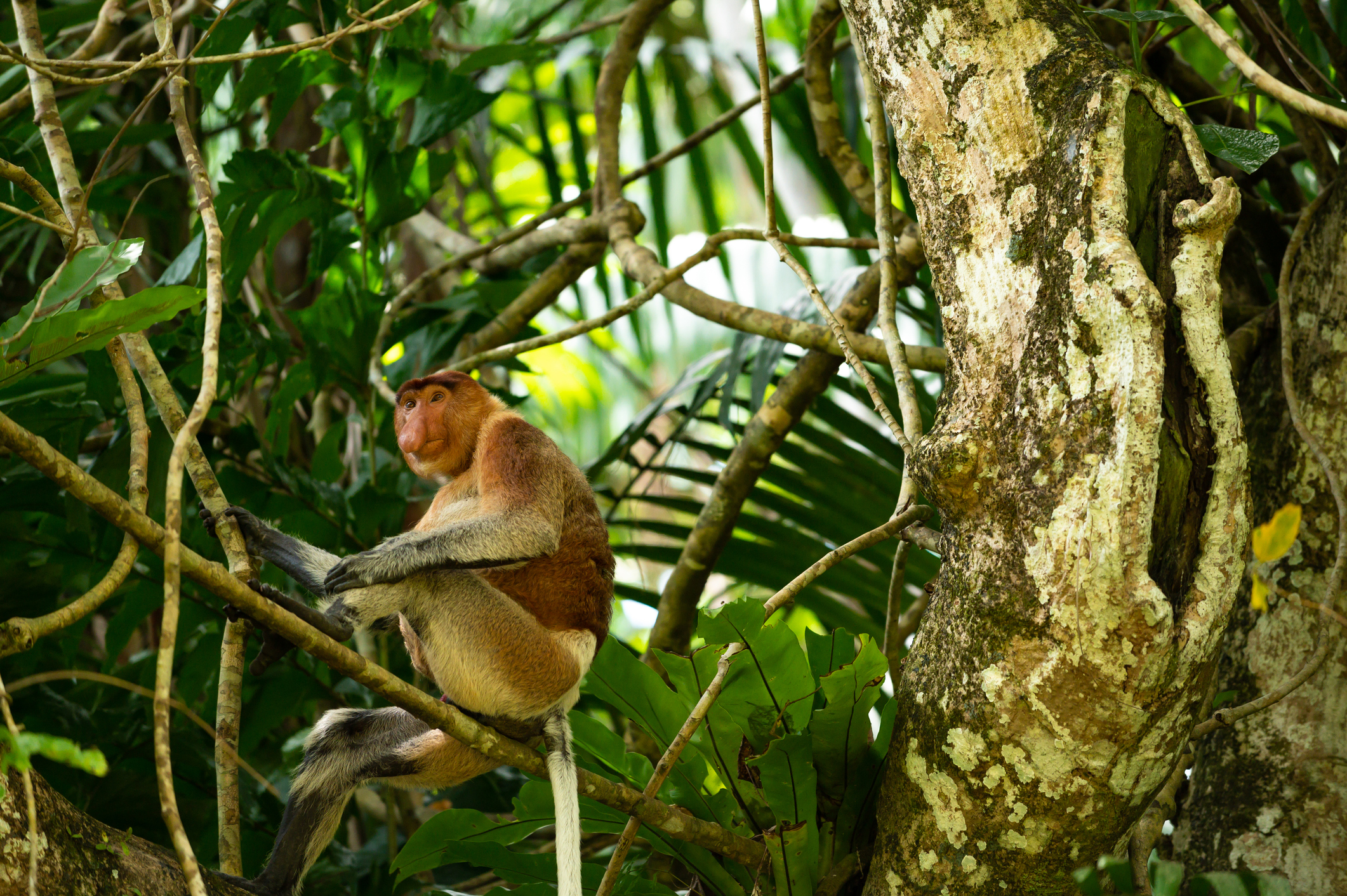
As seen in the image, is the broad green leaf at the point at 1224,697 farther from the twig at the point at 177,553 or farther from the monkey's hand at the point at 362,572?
the twig at the point at 177,553

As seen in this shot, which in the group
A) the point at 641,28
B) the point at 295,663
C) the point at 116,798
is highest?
the point at 641,28

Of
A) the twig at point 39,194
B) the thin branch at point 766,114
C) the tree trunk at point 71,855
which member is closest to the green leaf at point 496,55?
the thin branch at point 766,114

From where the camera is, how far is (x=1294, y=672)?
7.54 ft

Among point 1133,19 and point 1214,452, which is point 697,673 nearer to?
point 1214,452

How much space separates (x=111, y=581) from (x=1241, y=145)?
82.2 inches

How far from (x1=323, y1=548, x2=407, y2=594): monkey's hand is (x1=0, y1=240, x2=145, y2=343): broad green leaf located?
0.78 metres

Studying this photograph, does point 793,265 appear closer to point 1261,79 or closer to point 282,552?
point 1261,79

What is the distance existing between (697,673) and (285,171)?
2104mm

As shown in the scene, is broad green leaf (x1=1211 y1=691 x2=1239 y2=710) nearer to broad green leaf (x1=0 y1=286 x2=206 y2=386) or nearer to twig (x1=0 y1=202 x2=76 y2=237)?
broad green leaf (x1=0 y1=286 x2=206 y2=386)

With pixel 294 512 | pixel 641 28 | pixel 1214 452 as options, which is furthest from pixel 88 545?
pixel 1214 452

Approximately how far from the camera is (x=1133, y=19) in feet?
6.69

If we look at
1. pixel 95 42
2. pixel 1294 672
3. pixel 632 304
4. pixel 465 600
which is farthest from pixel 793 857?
pixel 95 42

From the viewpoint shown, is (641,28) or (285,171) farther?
(641,28)

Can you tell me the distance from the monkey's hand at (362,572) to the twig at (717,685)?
70 cm
